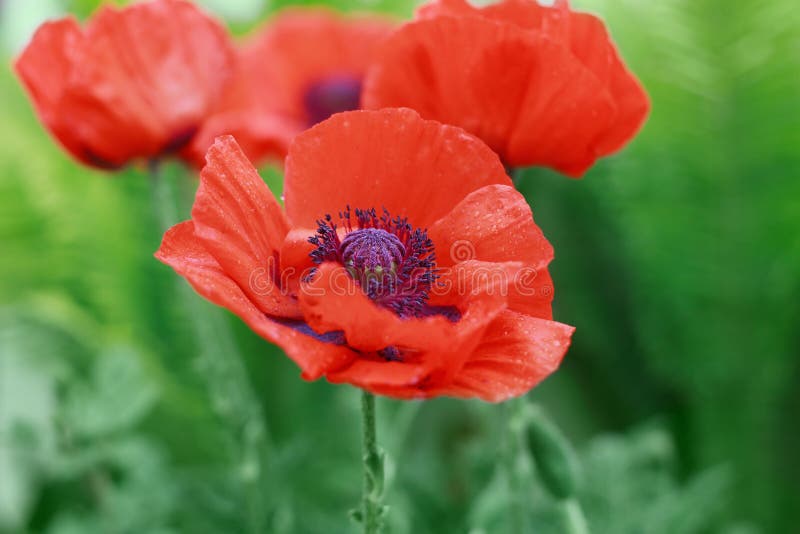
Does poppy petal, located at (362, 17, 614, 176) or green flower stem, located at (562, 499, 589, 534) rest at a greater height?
poppy petal, located at (362, 17, 614, 176)

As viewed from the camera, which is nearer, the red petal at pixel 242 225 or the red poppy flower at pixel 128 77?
the red petal at pixel 242 225

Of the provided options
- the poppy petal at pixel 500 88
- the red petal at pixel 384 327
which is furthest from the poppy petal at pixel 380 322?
the poppy petal at pixel 500 88

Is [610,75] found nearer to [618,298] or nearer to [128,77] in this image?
[128,77]

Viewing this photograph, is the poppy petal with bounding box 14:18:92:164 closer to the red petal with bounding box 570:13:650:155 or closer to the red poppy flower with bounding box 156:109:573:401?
the red poppy flower with bounding box 156:109:573:401

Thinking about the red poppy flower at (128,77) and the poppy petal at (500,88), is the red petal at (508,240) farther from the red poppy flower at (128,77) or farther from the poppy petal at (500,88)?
the red poppy flower at (128,77)

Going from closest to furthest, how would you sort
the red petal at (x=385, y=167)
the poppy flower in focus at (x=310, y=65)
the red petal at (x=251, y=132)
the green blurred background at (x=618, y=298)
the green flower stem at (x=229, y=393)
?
1. the red petal at (x=385, y=167)
2. the green flower stem at (x=229, y=393)
3. the red petal at (x=251, y=132)
4. the poppy flower in focus at (x=310, y=65)
5. the green blurred background at (x=618, y=298)

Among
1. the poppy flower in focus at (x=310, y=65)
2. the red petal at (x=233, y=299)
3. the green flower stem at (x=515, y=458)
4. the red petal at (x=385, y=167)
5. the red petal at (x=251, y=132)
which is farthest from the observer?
the poppy flower in focus at (x=310, y=65)

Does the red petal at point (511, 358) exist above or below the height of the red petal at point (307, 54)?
below

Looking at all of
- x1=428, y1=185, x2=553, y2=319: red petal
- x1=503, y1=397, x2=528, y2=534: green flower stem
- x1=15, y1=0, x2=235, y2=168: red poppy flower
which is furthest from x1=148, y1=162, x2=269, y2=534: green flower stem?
x1=428, y1=185, x2=553, y2=319: red petal
